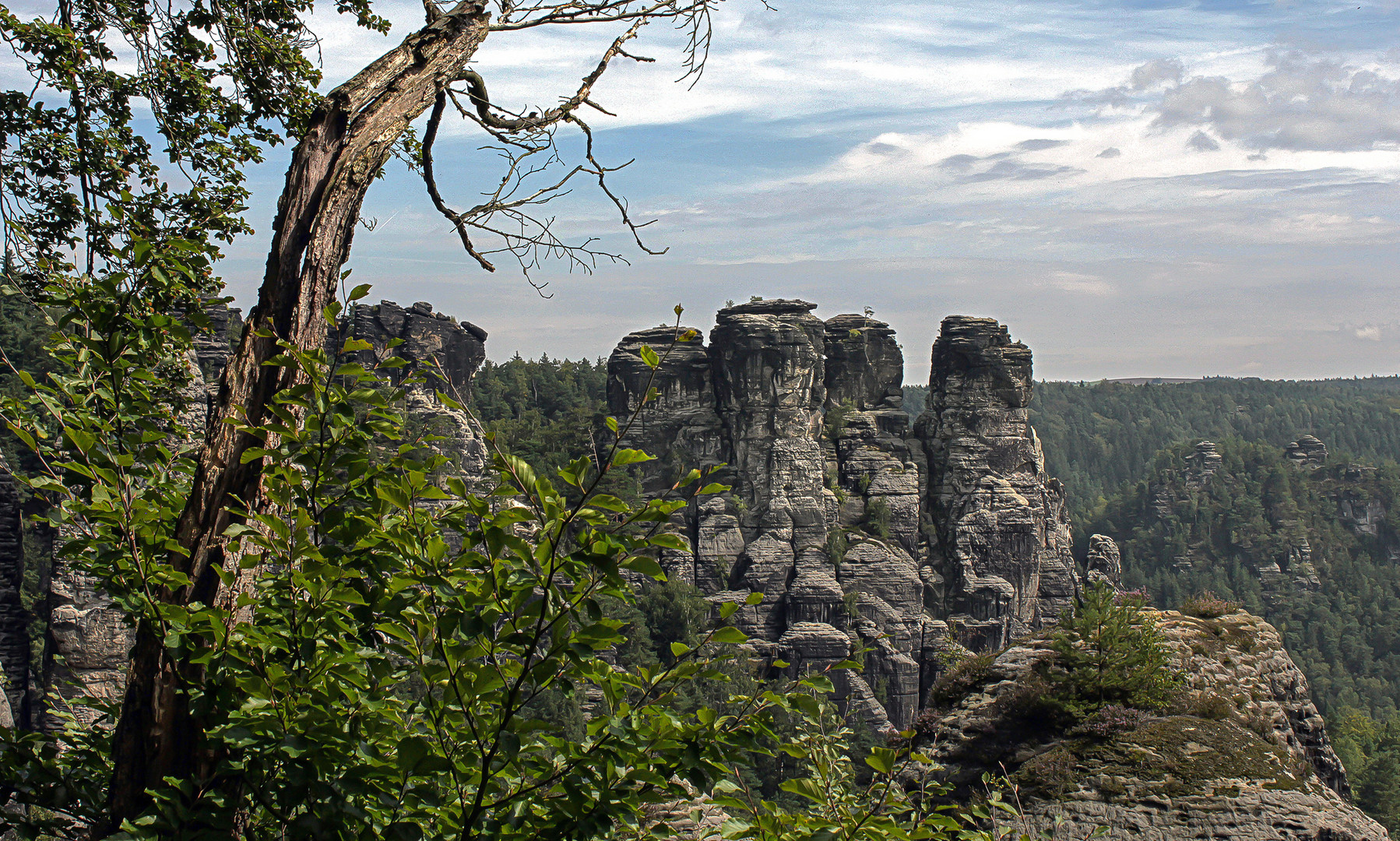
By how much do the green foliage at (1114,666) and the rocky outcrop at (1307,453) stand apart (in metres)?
111

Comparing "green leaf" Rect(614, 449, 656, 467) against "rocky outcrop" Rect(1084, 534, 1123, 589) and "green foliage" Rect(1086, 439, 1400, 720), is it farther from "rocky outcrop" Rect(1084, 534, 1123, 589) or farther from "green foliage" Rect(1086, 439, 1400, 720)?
"green foliage" Rect(1086, 439, 1400, 720)

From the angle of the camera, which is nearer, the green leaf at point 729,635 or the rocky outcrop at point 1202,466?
the green leaf at point 729,635

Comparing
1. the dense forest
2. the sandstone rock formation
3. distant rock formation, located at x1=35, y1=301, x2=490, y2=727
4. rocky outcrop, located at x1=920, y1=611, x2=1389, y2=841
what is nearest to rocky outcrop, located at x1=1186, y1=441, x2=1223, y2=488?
the dense forest

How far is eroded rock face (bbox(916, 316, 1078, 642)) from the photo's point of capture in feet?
152

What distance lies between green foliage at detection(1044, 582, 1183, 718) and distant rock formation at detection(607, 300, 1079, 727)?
32549mm

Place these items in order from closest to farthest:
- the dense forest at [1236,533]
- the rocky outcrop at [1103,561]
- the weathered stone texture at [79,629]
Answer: the weathered stone texture at [79,629] → the dense forest at [1236,533] → the rocky outcrop at [1103,561]

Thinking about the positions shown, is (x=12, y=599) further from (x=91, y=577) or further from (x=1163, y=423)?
(x=1163, y=423)

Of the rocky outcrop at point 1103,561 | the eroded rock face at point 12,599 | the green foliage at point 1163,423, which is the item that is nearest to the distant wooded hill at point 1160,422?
the green foliage at point 1163,423

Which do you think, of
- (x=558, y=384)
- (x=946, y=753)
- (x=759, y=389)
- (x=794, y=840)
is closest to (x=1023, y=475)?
(x=759, y=389)

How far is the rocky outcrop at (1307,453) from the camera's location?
102562 millimetres

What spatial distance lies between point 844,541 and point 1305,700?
33829mm

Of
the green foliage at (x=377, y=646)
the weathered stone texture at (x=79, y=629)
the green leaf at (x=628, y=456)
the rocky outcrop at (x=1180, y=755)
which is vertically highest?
the green leaf at (x=628, y=456)

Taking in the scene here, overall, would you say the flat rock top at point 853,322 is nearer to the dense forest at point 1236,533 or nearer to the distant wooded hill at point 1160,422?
the dense forest at point 1236,533

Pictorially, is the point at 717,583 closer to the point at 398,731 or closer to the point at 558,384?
the point at 558,384
